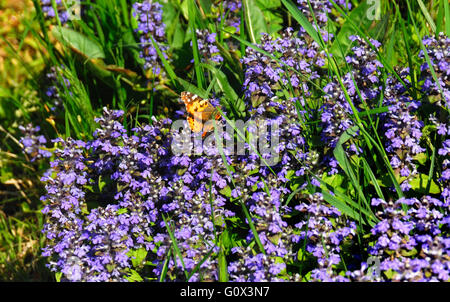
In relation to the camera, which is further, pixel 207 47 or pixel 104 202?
pixel 207 47

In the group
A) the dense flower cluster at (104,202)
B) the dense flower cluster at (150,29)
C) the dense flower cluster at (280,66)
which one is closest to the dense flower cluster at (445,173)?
the dense flower cluster at (280,66)

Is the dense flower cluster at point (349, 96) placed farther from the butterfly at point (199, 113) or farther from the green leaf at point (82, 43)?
the green leaf at point (82, 43)

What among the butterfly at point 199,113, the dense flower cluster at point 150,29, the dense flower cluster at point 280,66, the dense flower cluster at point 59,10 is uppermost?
the dense flower cluster at point 59,10

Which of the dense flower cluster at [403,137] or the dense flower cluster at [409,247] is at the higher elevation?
the dense flower cluster at [403,137]

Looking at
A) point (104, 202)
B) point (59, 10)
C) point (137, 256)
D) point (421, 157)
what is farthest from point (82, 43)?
point (421, 157)

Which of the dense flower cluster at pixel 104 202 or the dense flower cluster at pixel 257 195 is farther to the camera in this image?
the dense flower cluster at pixel 104 202

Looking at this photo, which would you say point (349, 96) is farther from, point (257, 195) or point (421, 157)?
point (257, 195)
